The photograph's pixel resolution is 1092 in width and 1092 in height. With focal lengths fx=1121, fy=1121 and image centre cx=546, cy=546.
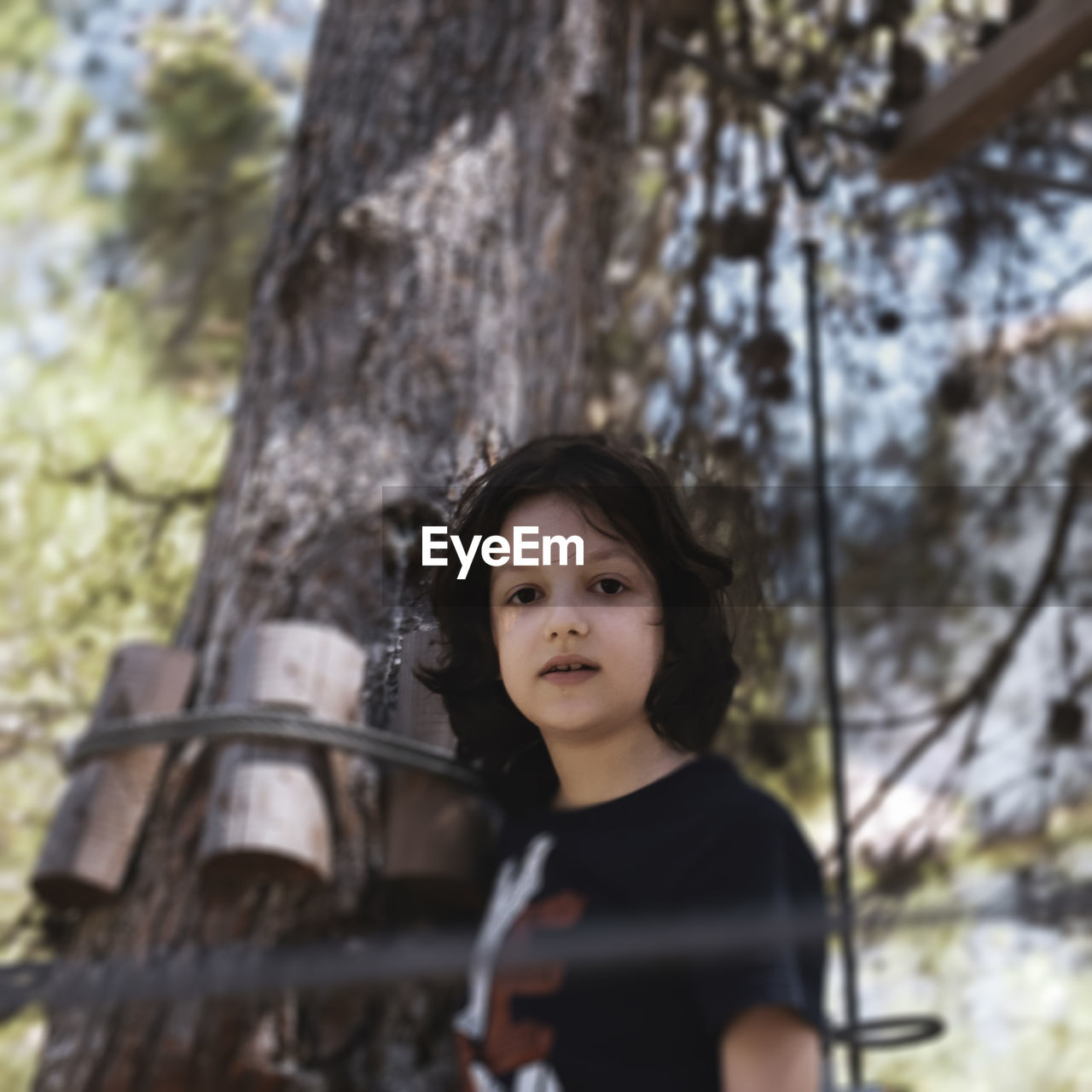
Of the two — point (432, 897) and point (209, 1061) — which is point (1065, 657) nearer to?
point (432, 897)

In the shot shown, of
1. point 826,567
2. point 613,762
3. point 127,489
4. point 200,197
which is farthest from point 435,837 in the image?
point 200,197

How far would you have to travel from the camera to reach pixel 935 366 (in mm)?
2457

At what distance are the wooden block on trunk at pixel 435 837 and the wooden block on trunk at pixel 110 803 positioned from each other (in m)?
0.20

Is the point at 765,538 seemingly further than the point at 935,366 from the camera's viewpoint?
No

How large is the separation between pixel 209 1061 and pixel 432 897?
212 mm

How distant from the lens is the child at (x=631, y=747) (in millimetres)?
298

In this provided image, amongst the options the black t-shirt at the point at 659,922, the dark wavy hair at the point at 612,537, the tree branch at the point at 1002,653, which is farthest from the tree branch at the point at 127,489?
the dark wavy hair at the point at 612,537

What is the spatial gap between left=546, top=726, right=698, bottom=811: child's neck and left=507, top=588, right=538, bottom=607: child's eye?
39 millimetres

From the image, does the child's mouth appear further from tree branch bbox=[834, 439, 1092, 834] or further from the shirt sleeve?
tree branch bbox=[834, 439, 1092, 834]

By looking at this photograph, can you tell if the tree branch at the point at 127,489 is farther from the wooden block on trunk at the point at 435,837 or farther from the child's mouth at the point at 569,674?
the child's mouth at the point at 569,674

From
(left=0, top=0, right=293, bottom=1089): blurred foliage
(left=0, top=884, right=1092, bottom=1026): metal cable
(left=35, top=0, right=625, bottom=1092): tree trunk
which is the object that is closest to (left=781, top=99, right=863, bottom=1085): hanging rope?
(left=0, top=884, right=1092, bottom=1026): metal cable

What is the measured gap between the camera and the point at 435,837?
3.00 ft

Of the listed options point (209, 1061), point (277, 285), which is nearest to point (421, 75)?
point (277, 285)

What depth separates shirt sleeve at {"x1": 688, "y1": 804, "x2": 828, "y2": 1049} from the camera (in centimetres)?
42
